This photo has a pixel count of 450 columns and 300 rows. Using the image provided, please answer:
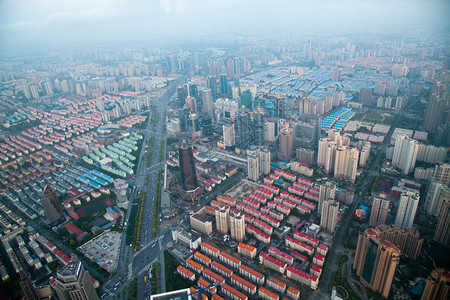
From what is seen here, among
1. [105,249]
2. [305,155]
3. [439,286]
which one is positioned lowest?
[105,249]

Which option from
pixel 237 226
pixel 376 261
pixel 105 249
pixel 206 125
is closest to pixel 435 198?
pixel 376 261

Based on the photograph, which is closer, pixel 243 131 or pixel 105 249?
pixel 105 249

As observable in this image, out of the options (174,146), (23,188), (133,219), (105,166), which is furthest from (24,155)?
(133,219)

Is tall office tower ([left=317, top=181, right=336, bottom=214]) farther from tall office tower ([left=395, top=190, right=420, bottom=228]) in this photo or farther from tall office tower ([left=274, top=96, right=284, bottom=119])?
tall office tower ([left=274, top=96, right=284, bottom=119])

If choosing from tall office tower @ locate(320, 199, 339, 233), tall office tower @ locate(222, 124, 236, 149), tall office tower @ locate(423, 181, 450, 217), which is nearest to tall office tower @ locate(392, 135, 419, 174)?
tall office tower @ locate(423, 181, 450, 217)

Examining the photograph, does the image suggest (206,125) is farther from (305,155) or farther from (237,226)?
(237,226)
